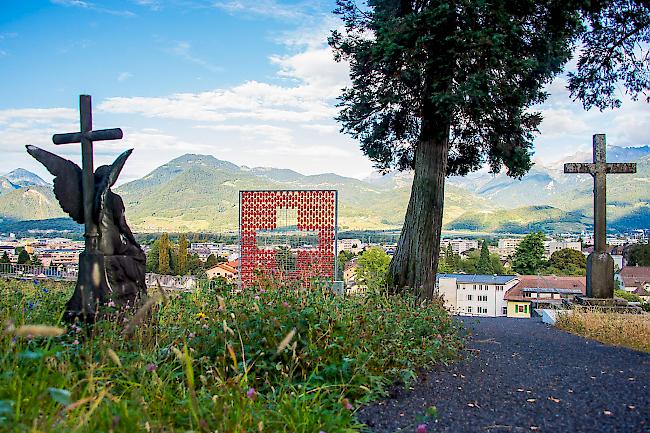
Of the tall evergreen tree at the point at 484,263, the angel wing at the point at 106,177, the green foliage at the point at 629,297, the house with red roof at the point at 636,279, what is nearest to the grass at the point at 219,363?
the angel wing at the point at 106,177

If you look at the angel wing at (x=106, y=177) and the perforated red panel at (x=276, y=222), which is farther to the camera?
the perforated red panel at (x=276, y=222)

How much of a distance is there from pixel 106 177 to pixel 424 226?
5.22 m

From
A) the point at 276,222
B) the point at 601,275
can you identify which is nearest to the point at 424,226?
the point at 601,275

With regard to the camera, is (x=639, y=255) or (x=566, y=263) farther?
(x=639, y=255)

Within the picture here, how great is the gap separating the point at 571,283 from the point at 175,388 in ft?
71.8

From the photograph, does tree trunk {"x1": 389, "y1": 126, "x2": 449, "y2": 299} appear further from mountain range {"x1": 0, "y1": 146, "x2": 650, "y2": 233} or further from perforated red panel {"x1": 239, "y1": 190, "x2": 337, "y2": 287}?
mountain range {"x1": 0, "y1": 146, "x2": 650, "y2": 233}

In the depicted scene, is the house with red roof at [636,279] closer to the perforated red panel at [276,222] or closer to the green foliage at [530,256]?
the green foliage at [530,256]

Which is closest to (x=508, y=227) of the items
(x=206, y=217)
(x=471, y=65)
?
(x=206, y=217)

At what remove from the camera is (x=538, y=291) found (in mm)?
22766

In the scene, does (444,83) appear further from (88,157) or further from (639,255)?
(639,255)

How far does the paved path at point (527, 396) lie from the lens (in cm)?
376

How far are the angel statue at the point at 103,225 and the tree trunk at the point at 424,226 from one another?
14.8ft

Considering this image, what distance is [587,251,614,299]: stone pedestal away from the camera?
1157 centimetres

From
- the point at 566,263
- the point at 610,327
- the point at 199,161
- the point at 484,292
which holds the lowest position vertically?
the point at 484,292
